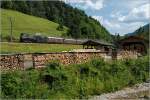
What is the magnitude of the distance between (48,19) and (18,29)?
1092 inches

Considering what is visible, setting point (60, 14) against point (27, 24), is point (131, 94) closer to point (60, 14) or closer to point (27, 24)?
point (27, 24)

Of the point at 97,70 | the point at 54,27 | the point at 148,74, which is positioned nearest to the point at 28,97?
the point at 97,70

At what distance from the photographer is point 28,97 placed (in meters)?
20.9

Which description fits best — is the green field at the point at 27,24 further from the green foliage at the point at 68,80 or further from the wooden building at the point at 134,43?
the green foliage at the point at 68,80

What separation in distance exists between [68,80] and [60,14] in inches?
3405

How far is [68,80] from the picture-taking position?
24141 mm

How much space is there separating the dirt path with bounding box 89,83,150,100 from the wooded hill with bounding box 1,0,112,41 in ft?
182

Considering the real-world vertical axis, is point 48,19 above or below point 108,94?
above

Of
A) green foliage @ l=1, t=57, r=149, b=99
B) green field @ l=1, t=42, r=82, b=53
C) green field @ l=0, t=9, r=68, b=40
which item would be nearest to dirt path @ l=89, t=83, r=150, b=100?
green foliage @ l=1, t=57, r=149, b=99

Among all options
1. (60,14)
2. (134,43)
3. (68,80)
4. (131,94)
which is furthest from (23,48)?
(60,14)

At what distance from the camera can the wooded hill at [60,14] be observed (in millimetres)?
89331

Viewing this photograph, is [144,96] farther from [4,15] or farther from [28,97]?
[4,15]

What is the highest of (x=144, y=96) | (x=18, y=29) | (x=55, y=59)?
(x=18, y=29)

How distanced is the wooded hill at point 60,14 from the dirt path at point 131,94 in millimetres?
55368
